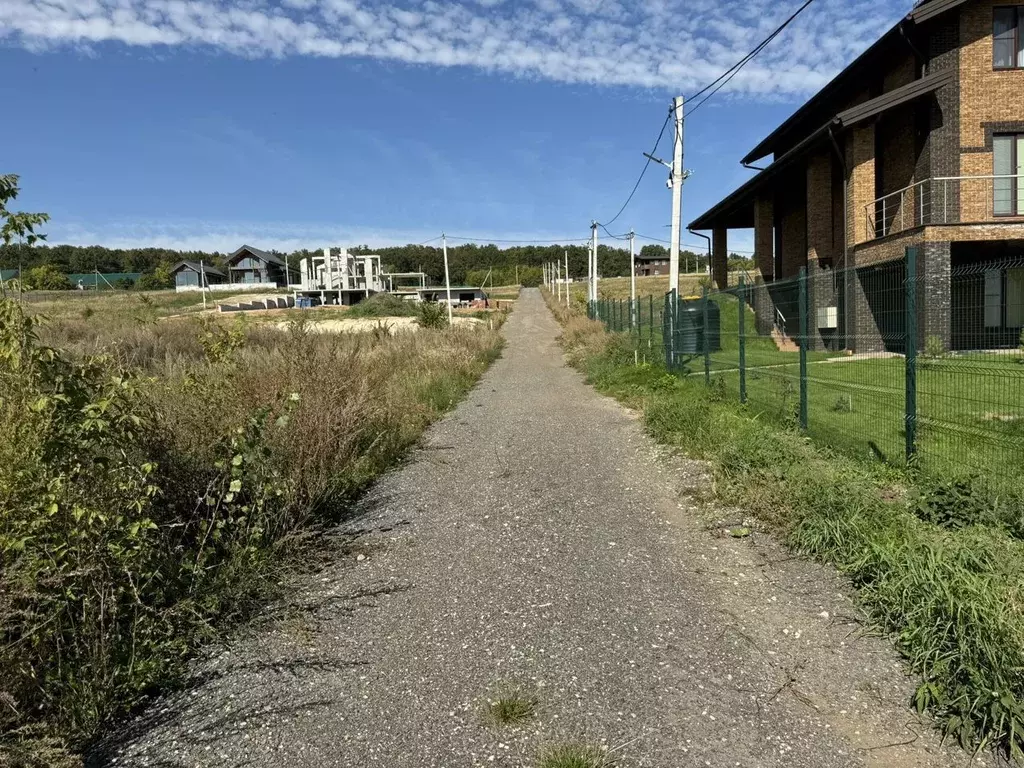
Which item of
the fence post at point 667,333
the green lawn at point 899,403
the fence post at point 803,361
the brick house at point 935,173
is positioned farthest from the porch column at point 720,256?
the fence post at point 803,361

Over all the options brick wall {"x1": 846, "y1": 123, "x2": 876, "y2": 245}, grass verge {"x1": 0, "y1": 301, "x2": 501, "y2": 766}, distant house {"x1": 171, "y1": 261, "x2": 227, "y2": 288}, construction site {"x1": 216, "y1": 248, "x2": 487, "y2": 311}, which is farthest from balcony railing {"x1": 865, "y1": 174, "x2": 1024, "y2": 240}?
distant house {"x1": 171, "y1": 261, "x2": 227, "y2": 288}

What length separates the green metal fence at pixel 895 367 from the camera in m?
6.34

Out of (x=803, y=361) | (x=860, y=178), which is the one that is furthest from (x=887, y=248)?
(x=803, y=361)

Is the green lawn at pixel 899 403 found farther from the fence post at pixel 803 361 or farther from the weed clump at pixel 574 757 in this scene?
the weed clump at pixel 574 757

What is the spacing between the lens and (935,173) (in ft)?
59.5

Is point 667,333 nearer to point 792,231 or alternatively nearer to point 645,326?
point 645,326

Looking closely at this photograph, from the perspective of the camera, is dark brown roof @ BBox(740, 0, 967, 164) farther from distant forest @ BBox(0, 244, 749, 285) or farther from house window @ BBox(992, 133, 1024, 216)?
distant forest @ BBox(0, 244, 749, 285)

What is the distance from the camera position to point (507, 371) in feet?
70.0

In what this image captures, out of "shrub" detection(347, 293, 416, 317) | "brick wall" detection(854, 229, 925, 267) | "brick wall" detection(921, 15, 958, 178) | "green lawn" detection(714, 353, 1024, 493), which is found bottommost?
"green lawn" detection(714, 353, 1024, 493)

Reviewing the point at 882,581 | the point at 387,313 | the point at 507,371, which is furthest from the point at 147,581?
the point at 387,313

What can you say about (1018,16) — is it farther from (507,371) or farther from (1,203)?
(1,203)

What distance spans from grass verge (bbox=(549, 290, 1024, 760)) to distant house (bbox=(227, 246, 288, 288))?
11101 cm

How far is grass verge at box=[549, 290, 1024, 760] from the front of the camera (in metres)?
3.02

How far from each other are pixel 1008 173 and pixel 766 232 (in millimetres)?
10838
